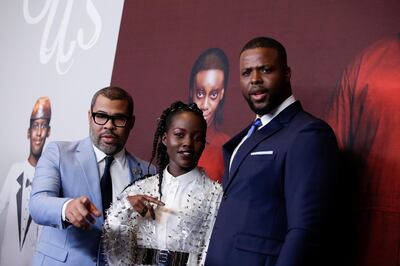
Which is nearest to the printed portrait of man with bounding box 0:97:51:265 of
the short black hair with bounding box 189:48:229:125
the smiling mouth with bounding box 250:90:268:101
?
the short black hair with bounding box 189:48:229:125

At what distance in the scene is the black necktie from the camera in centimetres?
259

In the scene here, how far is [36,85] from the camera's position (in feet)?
13.0

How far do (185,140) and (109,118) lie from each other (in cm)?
48

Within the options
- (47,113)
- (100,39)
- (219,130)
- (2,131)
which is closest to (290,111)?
(219,130)

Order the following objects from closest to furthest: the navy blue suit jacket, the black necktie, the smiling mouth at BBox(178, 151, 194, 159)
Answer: the navy blue suit jacket → the smiling mouth at BBox(178, 151, 194, 159) → the black necktie

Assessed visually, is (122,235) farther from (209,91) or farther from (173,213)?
(209,91)

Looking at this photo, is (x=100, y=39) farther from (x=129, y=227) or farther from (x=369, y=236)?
(x=369, y=236)

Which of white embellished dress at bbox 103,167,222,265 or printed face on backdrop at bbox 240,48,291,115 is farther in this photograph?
white embellished dress at bbox 103,167,222,265

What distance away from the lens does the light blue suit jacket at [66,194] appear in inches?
98.0

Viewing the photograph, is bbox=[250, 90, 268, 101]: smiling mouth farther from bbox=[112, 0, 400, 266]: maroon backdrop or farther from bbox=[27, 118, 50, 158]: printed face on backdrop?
bbox=[27, 118, 50, 158]: printed face on backdrop

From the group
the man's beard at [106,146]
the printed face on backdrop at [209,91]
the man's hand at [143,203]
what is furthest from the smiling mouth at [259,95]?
the man's beard at [106,146]

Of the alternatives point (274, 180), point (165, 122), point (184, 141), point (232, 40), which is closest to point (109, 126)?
point (165, 122)

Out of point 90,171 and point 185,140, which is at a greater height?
point 185,140

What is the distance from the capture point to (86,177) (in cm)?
258
